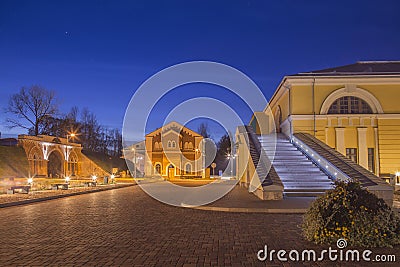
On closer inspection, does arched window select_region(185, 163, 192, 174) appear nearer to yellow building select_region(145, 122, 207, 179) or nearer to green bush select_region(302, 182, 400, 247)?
yellow building select_region(145, 122, 207, 179)

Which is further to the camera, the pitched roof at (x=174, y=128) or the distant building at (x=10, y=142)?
the pitched roof at (x=174, y=128)

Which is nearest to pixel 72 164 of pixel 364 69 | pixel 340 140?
pixel 340 140

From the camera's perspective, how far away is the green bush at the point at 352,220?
7.30 meters

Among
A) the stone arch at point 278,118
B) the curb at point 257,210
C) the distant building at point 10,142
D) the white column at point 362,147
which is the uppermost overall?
the stone arch at point 278,118

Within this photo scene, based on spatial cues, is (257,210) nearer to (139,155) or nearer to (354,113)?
(354,113)

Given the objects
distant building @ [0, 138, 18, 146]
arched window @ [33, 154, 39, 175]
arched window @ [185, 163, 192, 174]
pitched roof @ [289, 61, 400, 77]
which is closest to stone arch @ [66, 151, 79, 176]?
arched window @ [33, 154, 39, 175]

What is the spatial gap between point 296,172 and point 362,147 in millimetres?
7562

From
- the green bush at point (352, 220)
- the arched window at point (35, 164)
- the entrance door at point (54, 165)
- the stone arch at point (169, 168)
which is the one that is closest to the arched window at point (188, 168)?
the stone arch at point (169, 168)

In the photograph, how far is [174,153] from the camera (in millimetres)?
57812

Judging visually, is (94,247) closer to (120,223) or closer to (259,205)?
(120,223)

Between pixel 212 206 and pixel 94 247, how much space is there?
6.99 metres

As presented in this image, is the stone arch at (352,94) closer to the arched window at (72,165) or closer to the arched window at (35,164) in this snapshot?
the arched window at (35,164)

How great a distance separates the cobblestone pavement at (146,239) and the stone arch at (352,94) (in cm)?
1459

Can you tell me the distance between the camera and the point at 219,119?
2959 centimetres
